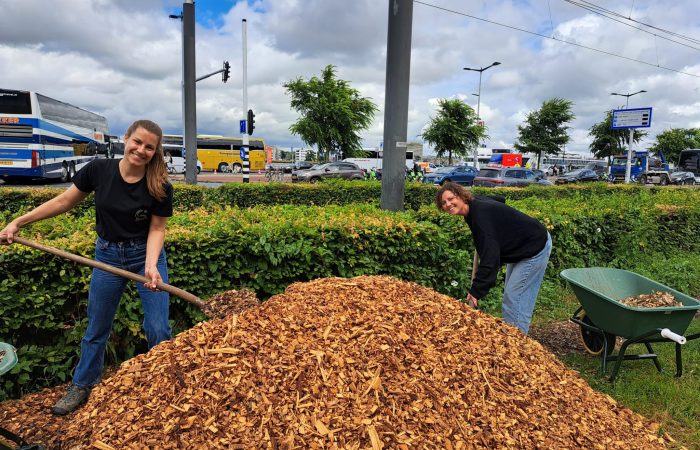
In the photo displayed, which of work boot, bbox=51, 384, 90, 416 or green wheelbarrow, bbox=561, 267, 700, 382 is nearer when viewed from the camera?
work boot, bbox=51, 384, 90, 416

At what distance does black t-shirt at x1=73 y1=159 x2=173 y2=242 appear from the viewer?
2.91 m

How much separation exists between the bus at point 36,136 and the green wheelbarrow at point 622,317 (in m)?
17.5

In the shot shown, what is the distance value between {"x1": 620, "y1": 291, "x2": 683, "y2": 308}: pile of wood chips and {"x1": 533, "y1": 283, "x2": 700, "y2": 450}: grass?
55cm

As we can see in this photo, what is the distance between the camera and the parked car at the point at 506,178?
24.2 metres

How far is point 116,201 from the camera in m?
2.91

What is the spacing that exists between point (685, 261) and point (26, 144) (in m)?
22.0

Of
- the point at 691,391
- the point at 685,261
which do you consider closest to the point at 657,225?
the point at 685,261

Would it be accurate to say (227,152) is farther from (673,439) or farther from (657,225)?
(673,439)

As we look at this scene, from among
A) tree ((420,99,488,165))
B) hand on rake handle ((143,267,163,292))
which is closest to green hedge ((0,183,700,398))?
hand on rake handle ((143,267,163,292))

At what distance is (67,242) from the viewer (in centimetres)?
349

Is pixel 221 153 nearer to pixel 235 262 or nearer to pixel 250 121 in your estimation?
pixel 250 121

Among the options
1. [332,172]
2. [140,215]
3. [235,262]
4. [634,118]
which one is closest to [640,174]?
[634,118]

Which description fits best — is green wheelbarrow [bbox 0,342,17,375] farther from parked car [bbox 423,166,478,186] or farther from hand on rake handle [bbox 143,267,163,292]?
parked car [bbox 423,166,478,186]

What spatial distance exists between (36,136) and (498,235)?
68.4 ft
